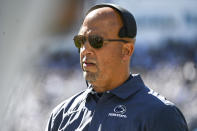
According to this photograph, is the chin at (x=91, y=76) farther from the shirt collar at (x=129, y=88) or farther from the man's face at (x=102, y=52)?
the shirt collar at (x=129, y=88)

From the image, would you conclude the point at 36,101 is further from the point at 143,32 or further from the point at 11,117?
the point at 143,32

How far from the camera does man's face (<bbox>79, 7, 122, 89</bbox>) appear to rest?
8.95ft

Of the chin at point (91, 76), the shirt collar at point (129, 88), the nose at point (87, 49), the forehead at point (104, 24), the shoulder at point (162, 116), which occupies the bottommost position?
the shoulder at point (162, 116)

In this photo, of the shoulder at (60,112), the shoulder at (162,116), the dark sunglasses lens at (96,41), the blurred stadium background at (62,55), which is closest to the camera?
the shoulder at (162,116)

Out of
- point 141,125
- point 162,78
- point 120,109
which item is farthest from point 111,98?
point 162,78

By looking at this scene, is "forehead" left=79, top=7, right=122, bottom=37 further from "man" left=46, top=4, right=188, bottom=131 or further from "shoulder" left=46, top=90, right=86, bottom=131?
"shoulder" left=46, top=90, right=86, bottom=131

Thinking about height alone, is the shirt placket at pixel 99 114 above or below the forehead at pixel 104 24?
below

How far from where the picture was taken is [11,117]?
4.80m

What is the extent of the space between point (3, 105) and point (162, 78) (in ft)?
5.68

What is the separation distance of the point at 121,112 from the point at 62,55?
6.88 feet

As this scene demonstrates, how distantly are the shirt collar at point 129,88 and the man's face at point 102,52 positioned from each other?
9 centimetres

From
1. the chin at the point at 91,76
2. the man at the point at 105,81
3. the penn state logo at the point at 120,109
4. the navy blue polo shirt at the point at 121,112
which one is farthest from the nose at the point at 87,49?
the penn state logo at the point at 120,109

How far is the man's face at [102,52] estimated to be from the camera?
2729 mm

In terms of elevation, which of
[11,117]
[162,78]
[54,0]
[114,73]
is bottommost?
[11,117]
